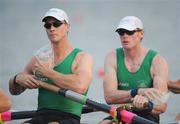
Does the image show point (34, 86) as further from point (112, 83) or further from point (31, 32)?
point (31, 32)

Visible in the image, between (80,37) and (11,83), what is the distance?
4.96 ft

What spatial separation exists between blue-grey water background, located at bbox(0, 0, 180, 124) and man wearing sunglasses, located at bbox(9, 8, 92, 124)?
131 centimetres

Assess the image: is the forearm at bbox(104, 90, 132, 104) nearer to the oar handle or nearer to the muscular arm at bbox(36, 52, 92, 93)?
the muscular arm at bbox(36, 52, 92, 93)

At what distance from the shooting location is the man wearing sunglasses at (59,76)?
272 cm

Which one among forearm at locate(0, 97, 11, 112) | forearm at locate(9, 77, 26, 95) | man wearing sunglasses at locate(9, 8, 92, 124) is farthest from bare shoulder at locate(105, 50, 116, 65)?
forearm at locate(0, 97, 11, 112)

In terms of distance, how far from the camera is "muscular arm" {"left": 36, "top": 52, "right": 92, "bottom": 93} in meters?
2.70

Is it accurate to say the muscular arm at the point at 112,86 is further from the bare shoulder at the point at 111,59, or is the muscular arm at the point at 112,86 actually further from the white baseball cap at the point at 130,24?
the white baseball cap at the point at 130,24

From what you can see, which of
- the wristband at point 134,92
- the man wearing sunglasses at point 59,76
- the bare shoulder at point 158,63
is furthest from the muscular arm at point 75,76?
the bare shoulder at point 158,63

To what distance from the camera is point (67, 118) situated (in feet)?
9.03

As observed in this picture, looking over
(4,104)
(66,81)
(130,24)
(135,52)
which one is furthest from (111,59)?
(4,104)

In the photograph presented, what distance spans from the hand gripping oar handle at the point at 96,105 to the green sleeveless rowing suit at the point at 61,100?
8 centimetres

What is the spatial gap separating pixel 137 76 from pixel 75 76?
33 centimetres

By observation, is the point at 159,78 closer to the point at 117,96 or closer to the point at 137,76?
the point at 137,76

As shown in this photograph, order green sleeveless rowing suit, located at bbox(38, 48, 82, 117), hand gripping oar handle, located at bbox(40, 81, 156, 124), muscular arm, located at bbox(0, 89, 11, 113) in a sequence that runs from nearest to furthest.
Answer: muscular arm, located at bbox(0, 89, 11, 113), hand gripping oar handle, located at bbox(40, 81, 156, 124), green sleeveless rowing suit, located at bbox(38, 48, 82, 117)
